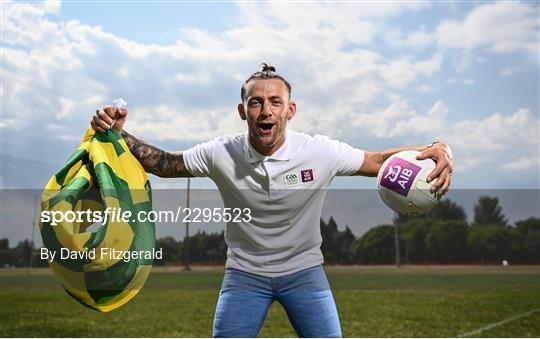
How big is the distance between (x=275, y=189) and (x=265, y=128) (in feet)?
1.75

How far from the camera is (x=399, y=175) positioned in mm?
5625

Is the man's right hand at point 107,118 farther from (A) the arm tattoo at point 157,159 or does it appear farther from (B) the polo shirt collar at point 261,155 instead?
(B) the polo shirt collar at point 261,155

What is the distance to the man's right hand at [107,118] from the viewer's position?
584 centimetres

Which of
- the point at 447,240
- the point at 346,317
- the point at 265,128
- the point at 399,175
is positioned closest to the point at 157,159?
the point at 265,128

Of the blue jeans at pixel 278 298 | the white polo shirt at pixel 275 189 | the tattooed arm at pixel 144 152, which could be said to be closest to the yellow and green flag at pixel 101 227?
the tattooed arm at pixel 144 152

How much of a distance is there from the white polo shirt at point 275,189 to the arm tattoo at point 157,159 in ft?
0.38

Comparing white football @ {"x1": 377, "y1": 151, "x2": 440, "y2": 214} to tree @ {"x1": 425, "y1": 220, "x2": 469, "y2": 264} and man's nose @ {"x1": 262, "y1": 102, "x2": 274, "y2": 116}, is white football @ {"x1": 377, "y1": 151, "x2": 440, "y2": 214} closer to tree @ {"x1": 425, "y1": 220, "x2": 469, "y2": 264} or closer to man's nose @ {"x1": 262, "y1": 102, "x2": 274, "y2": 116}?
man's nose @ {"x1": 262, "y1": 102, "x2": 274, "y2": 116}

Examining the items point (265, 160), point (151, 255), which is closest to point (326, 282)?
point (265, 160)

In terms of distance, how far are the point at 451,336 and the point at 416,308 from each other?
6.68m

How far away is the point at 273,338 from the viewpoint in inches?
575

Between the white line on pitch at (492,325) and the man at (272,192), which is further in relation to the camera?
the white line on pitch at (492,325)

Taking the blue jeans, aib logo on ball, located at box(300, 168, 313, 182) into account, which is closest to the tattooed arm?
aib logo on ball, located at box(300, 168, 313, 182)

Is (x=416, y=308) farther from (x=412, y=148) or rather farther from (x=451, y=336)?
(x=412, y=148)

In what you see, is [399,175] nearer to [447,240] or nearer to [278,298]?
[278,298]
